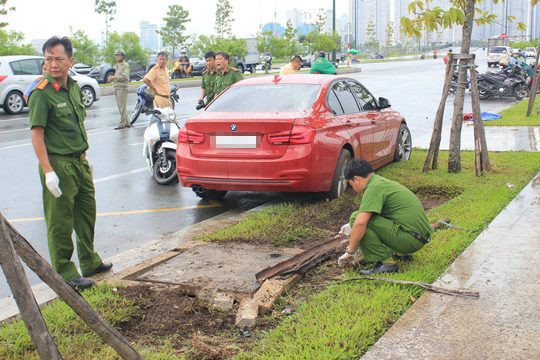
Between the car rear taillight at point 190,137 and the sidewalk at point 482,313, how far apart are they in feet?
10.4

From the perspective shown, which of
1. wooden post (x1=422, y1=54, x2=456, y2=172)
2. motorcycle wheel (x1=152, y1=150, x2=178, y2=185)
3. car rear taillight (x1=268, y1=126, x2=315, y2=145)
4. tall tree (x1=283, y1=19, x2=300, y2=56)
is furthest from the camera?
tall tree (x1=283, y1=19, x2=300, y2=56)

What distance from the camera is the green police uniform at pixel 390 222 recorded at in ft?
15.7

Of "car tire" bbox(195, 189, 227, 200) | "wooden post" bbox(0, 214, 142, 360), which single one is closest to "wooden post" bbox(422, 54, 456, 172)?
"car tire" bbox(195, 189, 227, 200)

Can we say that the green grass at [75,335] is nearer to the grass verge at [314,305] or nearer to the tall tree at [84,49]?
the grass verge at [314,305]

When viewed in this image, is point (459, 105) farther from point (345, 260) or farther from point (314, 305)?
point (314, 305)

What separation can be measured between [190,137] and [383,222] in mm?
3198

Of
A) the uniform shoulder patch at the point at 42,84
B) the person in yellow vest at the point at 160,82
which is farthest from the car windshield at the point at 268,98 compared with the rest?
the person in yellow vest at the point at 160,82

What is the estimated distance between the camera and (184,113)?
61.8 ft

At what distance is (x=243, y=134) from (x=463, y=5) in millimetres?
3991

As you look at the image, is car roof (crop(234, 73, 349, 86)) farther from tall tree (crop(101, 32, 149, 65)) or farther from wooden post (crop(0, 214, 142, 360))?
tall tree (crop(101, 32, 149, 65))

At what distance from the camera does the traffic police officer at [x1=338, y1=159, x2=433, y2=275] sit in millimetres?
4785

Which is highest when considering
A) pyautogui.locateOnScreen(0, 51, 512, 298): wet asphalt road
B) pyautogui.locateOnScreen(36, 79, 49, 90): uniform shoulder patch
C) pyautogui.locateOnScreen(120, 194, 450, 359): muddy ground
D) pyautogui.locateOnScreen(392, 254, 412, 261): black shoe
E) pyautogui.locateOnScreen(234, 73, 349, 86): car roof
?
pyautogui.locateOnScreen(36, 79, 49, 90): uniform shoulder patch

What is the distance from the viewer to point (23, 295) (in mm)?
2850

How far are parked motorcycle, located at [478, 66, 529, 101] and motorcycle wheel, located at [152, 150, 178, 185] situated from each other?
50.2 feet
